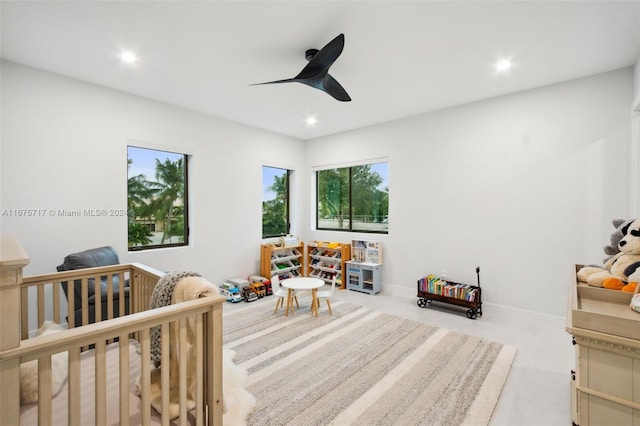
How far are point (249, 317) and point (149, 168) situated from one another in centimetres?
233

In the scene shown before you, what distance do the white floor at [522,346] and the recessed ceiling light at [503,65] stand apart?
2.68 m

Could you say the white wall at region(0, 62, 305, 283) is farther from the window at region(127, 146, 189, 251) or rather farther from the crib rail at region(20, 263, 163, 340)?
the crib rail at region(20, 263, 163, 340)

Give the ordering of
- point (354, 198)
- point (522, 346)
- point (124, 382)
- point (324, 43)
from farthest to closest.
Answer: point (354, 198)
point (522, 346)
point (324, 43)
point (124, 382)

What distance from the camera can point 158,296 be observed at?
4.95ft

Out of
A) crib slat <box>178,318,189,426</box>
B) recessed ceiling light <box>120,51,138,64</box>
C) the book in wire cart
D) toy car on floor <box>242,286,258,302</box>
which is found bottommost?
toy car on floor <box>242,286,258,302</box>

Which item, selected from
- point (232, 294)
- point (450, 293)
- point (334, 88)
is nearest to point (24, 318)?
point (232, 294)

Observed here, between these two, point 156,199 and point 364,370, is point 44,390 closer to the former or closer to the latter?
point 364,370

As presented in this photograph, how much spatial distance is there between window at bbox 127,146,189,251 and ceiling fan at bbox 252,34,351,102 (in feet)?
Result: 7.45

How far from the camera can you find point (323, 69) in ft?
7.54

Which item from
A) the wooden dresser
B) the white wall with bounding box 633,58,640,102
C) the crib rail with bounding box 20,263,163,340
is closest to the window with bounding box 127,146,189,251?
the crib rail with bounding box 20,263,163,340

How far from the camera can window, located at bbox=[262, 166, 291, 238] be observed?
5121 mm

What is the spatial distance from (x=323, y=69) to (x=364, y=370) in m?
2.45

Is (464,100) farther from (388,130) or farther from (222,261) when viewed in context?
(222,261)

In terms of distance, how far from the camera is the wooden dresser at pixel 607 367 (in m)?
0.99
